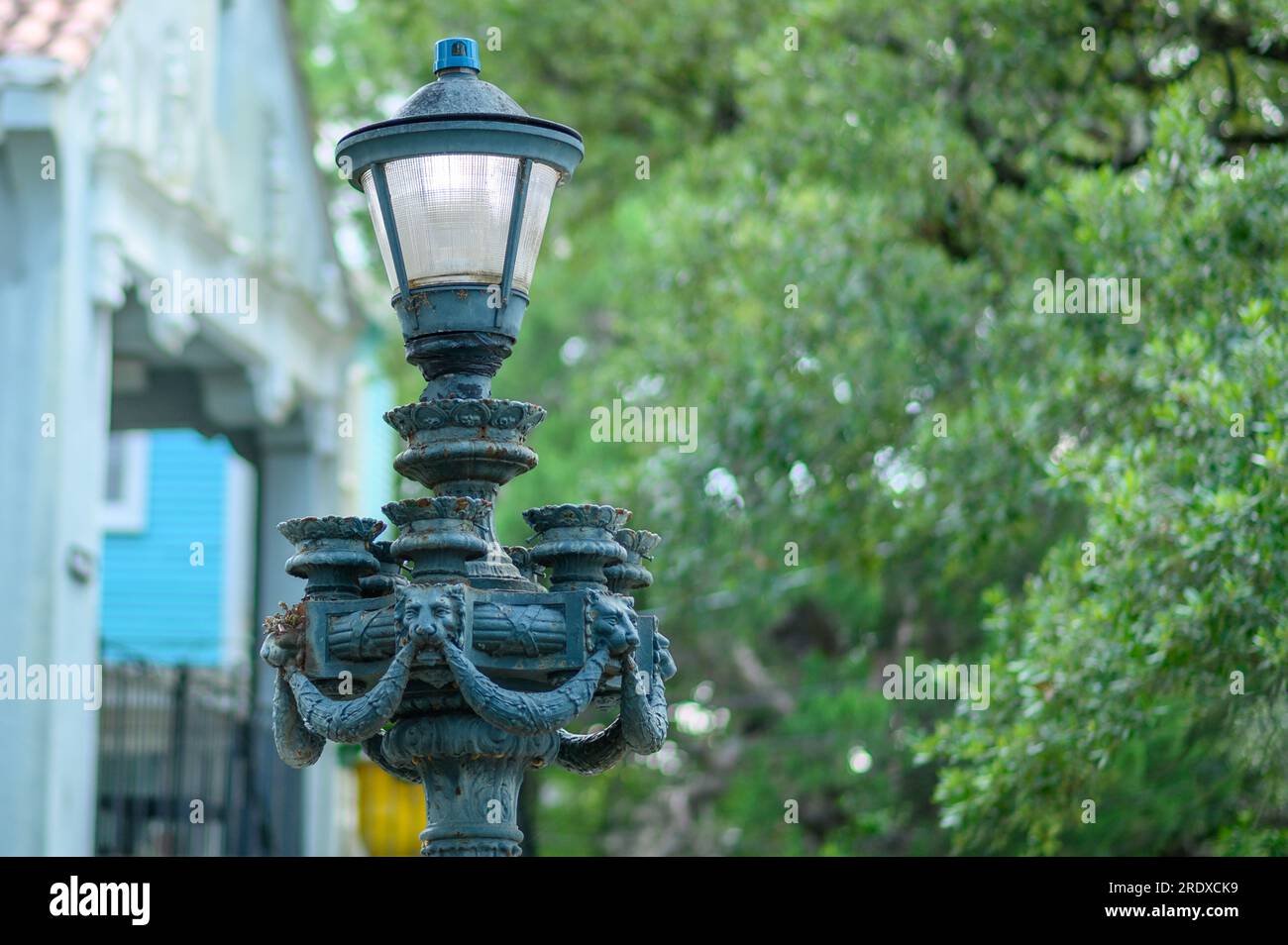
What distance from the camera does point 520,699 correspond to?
503cm

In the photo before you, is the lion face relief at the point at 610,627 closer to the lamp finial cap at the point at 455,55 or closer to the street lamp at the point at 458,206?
the street lamp at the point at 458,206

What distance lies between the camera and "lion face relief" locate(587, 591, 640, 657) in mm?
5148

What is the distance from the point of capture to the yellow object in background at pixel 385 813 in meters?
20.7

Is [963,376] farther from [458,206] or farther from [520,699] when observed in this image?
[520,699]

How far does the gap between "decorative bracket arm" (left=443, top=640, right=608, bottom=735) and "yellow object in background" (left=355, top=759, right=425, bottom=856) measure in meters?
15.9

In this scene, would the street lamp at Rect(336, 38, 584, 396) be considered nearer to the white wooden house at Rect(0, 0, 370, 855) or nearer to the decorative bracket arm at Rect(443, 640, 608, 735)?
the decorative bracket arm at Rect(443, 640, 608, 735)

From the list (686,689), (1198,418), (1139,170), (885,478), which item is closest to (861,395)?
(885,478)

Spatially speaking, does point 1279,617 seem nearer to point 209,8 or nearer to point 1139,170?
point 1139,170

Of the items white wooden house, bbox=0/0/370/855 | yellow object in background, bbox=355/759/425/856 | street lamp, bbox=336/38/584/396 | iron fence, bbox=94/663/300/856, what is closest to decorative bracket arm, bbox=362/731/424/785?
street lamp, bbox=336/38/584/396

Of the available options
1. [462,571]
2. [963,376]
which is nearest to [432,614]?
[462,571]

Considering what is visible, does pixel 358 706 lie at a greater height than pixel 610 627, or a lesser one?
lesser

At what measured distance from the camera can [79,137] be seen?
11461mm

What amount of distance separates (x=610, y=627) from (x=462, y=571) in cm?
45

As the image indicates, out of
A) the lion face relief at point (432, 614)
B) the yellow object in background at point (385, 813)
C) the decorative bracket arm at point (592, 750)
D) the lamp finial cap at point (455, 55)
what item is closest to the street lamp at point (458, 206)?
the lamp finial cap at point (455, 55)
